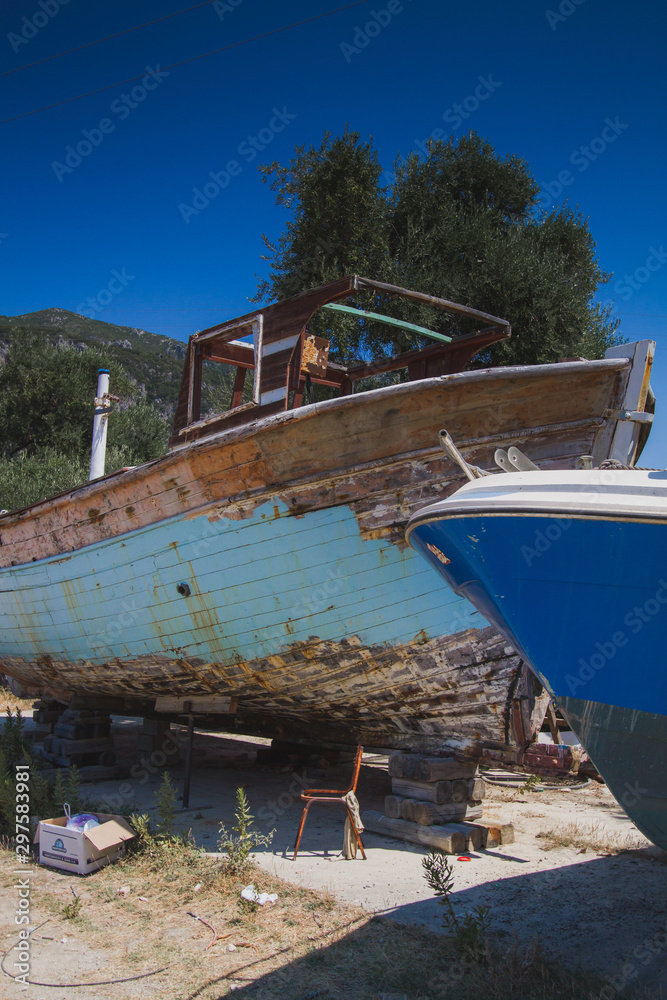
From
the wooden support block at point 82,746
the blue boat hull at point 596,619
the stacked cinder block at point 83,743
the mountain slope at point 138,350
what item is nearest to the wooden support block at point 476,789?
the blue boat hull at point 596,619

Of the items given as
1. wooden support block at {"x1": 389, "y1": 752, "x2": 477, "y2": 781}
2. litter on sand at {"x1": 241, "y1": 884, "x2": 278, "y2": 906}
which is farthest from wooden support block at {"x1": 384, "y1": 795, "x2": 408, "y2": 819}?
litter on sand at {"x1": 241, "y1": 884, "x2": 278, "y2": 906}

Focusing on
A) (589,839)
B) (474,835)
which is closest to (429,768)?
(474,835)

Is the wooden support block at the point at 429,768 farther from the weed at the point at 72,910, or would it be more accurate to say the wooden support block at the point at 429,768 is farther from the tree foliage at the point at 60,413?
the tree foliage at the point at 60,413

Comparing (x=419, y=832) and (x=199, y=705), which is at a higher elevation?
(x=199, y=705)

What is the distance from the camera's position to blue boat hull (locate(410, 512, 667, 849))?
2.56 meters

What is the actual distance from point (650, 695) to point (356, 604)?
2.30m

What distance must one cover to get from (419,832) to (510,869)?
673 millimetres

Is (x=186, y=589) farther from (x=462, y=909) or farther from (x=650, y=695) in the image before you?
(x=650, y=695)

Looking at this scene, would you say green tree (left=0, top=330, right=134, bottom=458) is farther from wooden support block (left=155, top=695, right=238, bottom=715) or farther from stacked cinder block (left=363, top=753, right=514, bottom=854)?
stacked cinder block (left=363, top=753, right=514, bottom=854)

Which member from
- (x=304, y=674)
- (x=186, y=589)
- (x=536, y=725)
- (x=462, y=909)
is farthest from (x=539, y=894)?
(x=186, y=589)

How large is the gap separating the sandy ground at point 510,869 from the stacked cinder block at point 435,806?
0.35 feet

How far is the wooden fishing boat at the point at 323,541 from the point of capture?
4.25 metres

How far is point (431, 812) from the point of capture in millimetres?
4984

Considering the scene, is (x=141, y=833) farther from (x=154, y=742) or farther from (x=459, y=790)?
(x=154, y=742)
